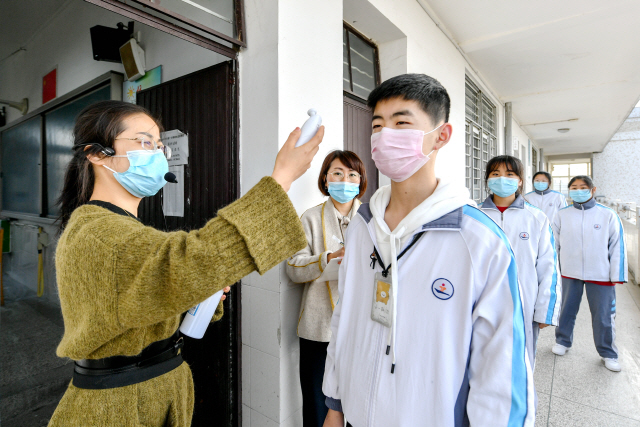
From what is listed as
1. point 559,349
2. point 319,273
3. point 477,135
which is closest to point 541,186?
point 477,135

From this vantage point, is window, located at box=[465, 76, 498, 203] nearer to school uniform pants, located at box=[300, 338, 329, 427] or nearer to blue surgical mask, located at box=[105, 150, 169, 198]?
school uniform pants, located at box=[300, 338, 329, 427]

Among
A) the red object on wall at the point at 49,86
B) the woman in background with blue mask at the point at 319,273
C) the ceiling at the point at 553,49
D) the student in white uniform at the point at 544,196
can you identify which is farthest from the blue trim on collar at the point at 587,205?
the red object on wall at the point at 49,86

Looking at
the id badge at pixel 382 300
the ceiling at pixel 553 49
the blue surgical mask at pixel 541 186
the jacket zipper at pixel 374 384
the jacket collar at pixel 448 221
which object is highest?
the ceiling at pixel 553 49

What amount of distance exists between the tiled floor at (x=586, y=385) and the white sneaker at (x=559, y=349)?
36mm

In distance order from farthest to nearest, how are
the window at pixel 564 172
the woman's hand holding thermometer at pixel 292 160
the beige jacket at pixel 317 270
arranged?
the window at pixel 564 172
the beige jacket at pixel 317 270
the woman's hand holding thermometer at pixel 292 160

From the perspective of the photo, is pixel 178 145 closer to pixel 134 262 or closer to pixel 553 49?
pixel 134 262

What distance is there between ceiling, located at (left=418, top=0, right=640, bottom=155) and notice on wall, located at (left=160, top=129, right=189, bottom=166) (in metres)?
2.93

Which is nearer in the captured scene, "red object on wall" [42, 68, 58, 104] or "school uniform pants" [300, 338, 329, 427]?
"school uniform pants" [300, 338, 329, 427]

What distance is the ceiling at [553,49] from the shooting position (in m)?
3.64

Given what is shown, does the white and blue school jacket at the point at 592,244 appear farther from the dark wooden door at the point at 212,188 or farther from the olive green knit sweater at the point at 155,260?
the olive green knit sweater at the point at 155,260

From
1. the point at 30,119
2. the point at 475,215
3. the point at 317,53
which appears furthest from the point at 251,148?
the point at 30,119

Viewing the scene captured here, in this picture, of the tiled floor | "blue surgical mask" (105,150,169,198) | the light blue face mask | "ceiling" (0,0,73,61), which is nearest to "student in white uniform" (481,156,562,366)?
the light blue face mask

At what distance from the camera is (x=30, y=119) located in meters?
3.93

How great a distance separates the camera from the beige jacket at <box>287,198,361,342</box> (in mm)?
1713
